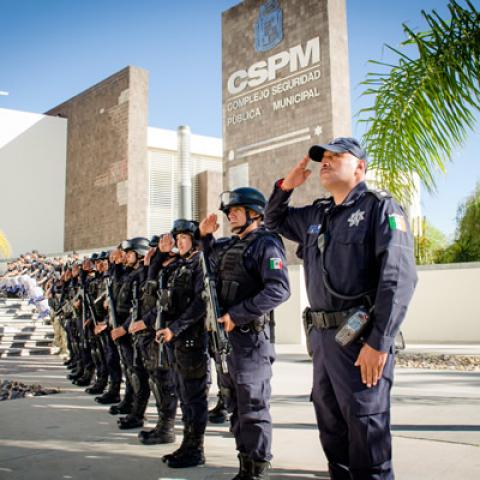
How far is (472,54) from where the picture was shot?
4.32m

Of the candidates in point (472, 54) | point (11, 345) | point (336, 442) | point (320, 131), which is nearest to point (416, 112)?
point (472, 54)

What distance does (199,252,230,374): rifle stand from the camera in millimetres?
3328

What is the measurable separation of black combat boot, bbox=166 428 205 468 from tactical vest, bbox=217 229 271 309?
1.03m

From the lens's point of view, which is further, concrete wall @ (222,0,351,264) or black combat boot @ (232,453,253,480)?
concrete wall @ (222,0,351,264)

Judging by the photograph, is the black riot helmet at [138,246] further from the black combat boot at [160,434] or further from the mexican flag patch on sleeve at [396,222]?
the mexican flag patch on sleeve at [396,222]

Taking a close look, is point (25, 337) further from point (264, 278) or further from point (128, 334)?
point (264, 278)

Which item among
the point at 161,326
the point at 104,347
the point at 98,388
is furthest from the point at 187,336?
the point at 98,388

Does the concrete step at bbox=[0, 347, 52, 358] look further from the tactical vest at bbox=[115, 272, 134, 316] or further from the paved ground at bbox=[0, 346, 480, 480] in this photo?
the tactical vest at bbox=[115, 272, 134, 316]

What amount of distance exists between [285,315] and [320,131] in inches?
205

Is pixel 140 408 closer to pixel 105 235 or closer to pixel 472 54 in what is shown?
pixel 472 54

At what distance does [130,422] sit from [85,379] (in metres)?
3.16

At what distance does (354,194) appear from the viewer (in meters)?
2.52

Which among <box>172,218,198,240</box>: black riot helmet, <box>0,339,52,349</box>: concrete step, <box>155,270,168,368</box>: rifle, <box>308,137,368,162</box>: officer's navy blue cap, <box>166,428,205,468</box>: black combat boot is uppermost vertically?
<box>308,137,368,162</box>: officer's navy blue cap

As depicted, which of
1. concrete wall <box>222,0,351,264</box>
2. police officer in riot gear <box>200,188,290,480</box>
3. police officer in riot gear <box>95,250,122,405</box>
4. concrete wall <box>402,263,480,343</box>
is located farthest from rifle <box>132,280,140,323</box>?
concrete wall <box>402,263,480,343</box>
